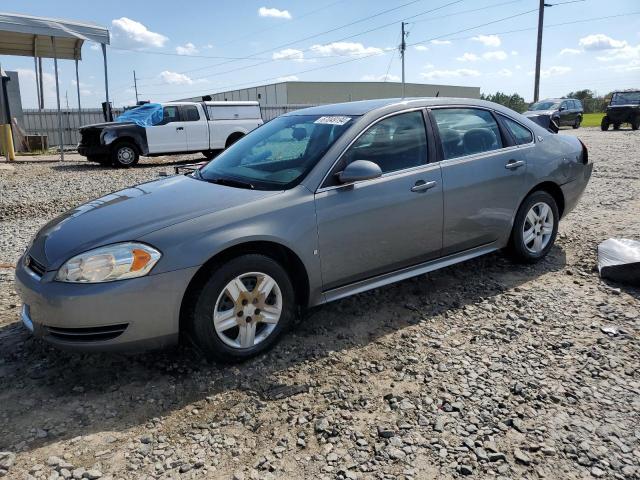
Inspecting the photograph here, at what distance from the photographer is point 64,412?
9.06ft

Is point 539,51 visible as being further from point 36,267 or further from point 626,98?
point 36,267

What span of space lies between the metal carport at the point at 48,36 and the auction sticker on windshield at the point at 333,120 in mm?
13790

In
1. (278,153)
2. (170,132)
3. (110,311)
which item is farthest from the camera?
(170,132)

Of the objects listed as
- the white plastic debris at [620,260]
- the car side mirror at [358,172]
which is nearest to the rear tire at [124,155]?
the car side mirror at [358,172]

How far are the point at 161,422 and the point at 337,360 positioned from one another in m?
1.12

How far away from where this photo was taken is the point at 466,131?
437 centimetres

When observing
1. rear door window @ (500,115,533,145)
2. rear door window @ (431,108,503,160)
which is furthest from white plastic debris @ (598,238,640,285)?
rear door window @ (431,108,503,160)

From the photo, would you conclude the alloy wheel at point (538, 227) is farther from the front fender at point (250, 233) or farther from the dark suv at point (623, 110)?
the dark suv at point (623, 110)

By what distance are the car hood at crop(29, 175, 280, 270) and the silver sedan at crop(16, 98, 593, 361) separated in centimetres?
1

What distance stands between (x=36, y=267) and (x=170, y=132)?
41.5 feet

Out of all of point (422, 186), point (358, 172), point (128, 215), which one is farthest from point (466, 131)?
point (128, 215)

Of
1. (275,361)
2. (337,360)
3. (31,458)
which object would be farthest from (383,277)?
(31,458)

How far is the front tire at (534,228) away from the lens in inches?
183

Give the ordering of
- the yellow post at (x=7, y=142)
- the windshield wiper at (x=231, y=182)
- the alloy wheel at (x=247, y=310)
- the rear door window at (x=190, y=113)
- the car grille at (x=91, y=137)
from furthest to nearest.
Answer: the yellow post at (x=7, y=142), the rear door window at (x=190, y=113), the car grille at (x=91, y=137), the windshield wiper at (x=231, y=182), the alloy wheel at (x=247, y=310)
